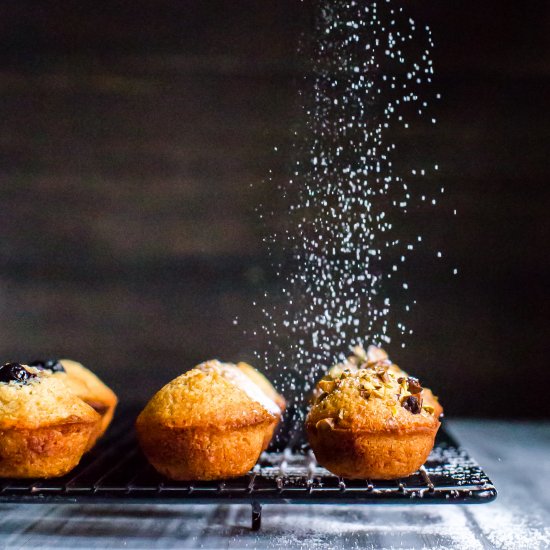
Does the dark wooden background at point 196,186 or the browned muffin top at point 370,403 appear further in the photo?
the dark wooden background at point 196,186

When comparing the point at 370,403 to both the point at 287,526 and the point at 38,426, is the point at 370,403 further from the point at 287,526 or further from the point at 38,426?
the point at 38,426

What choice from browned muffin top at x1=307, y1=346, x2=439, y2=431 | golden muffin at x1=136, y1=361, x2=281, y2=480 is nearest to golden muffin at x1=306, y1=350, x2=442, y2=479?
browned muffin top at x1=307, y1=346, x2=439, y2=431

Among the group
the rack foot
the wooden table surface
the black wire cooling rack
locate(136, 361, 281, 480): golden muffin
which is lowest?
the wooden table surface

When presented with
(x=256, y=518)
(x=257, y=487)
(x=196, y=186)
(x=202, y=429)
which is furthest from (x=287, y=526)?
(x=196, y=186)

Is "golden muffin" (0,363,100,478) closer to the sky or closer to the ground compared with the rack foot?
closer to the sky

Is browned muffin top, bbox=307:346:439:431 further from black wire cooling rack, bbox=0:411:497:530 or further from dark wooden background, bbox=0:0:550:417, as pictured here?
dark wooden background, bbox=0:0:550:417

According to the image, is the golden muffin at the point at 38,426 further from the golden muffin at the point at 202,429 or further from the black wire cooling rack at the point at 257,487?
the golden muffin at the point at 202,429

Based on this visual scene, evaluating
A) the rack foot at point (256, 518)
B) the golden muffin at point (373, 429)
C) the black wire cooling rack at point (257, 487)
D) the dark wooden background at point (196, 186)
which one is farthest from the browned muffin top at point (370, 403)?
the dark wooden background at point (196, 186)
